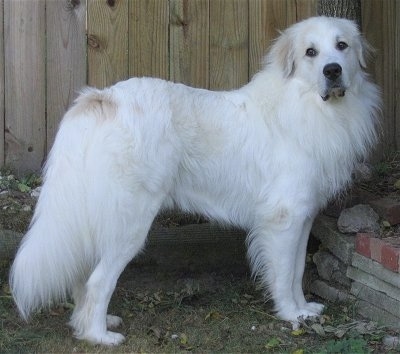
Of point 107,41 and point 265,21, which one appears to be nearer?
point 107,41

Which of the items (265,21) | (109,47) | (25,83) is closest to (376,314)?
(265,21)

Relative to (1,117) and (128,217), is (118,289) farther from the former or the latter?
(1,117)

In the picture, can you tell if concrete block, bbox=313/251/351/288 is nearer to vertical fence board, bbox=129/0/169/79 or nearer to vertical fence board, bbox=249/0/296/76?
vertical fence board, bbox=249/0/296/76

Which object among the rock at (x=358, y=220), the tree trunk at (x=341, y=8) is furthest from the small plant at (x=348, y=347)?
the tree trunk at (x=341, y=8)

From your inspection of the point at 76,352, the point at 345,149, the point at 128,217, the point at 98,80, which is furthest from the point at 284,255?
the point at 98,80

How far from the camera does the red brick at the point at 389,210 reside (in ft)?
16.8

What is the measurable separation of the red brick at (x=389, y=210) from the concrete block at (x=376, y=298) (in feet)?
1.56

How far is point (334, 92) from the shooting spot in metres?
4.75

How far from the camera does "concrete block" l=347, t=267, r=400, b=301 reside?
4.66 meters

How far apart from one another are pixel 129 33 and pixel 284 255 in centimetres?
210

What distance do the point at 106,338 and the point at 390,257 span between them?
1708mm

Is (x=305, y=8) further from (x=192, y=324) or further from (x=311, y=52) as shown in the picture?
(x=192, y=324)

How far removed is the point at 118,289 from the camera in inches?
211

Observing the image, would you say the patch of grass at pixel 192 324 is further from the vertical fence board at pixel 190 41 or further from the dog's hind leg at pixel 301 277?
the vertical fence board at pixel 190 41
